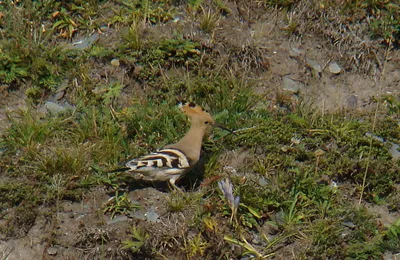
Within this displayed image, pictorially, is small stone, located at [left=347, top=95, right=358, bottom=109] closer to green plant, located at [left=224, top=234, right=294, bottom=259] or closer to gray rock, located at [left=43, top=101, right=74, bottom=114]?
green plant, located at [left=224, top=234, right=294, bottom=259]

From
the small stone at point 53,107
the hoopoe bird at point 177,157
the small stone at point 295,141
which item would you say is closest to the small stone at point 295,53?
the small stone at point 295,141

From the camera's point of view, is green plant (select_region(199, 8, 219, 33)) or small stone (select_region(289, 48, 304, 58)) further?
small stone (select_region(289, 48, 304, 58))

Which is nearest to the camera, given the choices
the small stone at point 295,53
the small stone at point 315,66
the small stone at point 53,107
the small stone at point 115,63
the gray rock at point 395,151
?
the gray rock at point 395,151

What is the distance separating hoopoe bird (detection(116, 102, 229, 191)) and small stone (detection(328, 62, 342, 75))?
217 centimetres

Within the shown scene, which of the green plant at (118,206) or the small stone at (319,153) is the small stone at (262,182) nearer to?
the small stone at (319,153)

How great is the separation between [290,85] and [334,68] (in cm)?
65

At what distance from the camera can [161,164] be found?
7.22 meters

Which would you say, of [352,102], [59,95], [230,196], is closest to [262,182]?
[230,196]

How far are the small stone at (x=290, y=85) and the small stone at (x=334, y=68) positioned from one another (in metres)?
0.51

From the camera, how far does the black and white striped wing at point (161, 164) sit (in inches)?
283

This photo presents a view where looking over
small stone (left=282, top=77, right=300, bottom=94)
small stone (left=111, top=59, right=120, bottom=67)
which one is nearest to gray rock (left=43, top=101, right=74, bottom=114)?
small stone (left=111, top=59, right=120, bottom=67)

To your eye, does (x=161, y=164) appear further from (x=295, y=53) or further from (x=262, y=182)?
(x=295, y=53)

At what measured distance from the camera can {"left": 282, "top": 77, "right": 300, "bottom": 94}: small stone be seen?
902 centimetres

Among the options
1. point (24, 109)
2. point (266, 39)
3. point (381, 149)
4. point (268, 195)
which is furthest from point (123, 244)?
point (266, 39)
